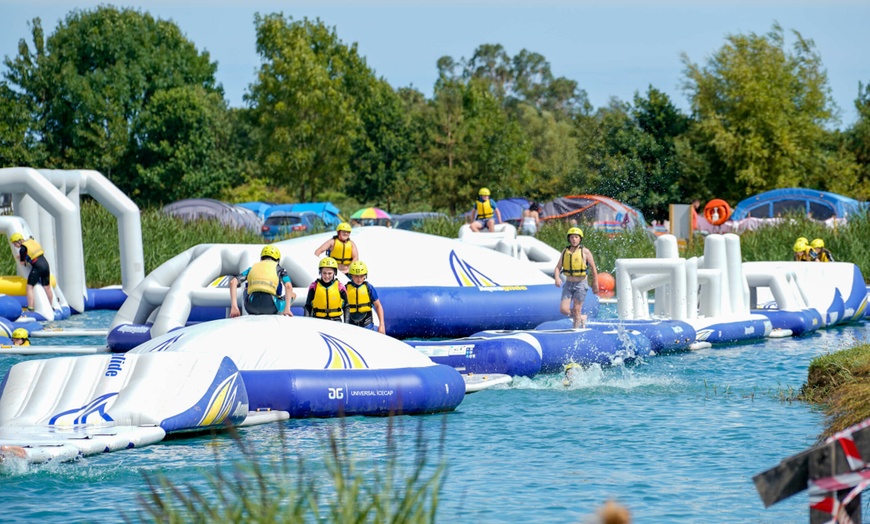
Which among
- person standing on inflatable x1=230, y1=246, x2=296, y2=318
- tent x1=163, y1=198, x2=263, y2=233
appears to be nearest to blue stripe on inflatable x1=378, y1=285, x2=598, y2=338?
person standing on inflatable x1=230, y1=246, x2=296, y2=318

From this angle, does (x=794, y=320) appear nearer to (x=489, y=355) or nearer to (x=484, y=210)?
(x=484, y=210)

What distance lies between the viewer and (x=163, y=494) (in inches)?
302

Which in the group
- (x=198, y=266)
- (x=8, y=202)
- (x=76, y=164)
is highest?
(x=76, y=164)

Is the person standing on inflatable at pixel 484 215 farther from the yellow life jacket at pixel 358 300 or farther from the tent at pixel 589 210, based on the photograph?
the tent at pixel 589 210

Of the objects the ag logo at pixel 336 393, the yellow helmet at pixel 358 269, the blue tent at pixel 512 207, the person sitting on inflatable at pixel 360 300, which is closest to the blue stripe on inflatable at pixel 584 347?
the person sitting on inflatable at pixel 360 300

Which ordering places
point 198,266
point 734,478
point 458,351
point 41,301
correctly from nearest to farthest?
point 734,478 < point 458,351 < point 198,266 < point 41,301

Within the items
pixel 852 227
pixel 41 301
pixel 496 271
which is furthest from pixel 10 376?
pixel 852 227

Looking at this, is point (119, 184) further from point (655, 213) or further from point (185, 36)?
point (655, 213)

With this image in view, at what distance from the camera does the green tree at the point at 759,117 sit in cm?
3806

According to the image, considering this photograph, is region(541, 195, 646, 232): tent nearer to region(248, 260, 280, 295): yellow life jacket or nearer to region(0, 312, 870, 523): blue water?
region(248, 260, 280, 295): yellow life jacket

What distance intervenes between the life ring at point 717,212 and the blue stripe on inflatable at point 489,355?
A: 16020 millimetres

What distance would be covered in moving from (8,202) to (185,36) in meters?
26.0

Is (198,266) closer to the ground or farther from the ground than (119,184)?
closer to the ground

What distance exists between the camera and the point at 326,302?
40.5 feet
